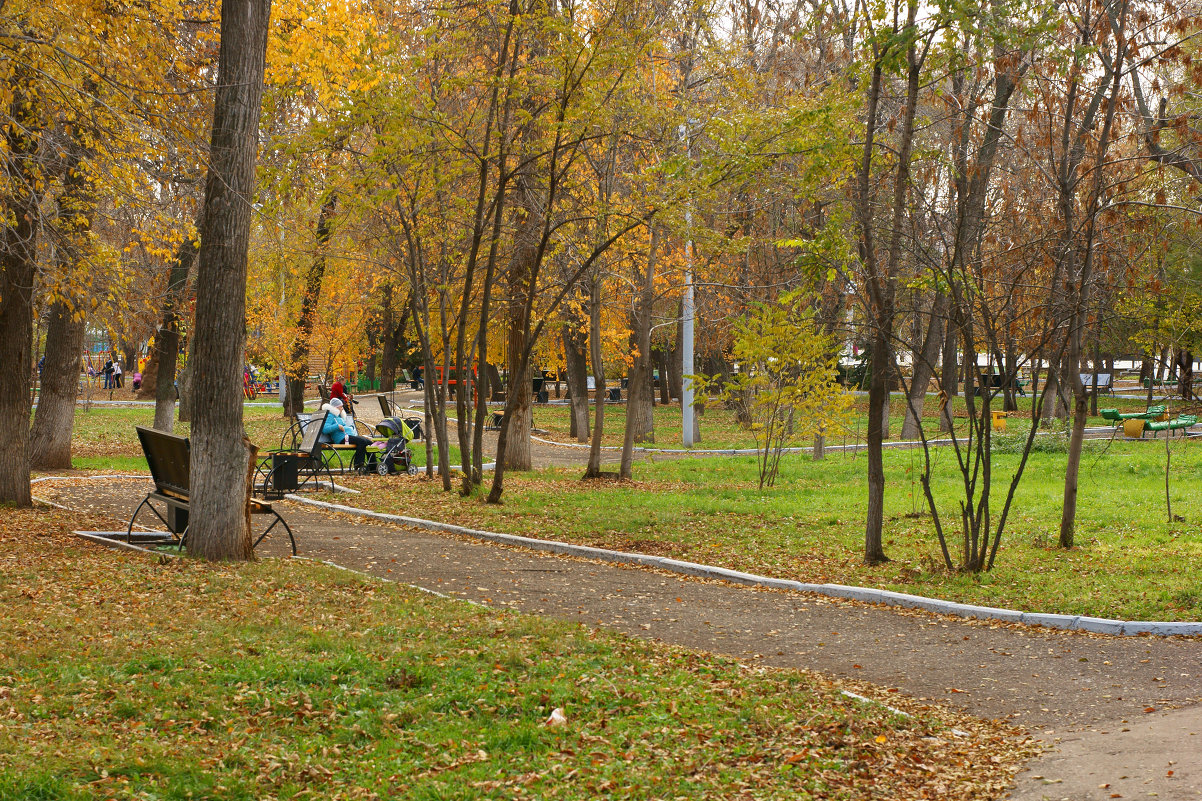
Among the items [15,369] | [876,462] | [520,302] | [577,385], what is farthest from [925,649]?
[577,385]

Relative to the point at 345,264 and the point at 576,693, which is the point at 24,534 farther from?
the point at 345,264

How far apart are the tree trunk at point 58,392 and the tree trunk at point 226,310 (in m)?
7.48

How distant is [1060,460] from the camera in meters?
19.3

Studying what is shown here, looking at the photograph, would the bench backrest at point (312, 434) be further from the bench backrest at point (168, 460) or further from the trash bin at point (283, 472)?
the bench backrest at point (168, 460)

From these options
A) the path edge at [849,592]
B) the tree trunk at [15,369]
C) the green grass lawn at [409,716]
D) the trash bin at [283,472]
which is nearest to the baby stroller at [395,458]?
the trash bin at [283,472]

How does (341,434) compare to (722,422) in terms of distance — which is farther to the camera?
(722,422)

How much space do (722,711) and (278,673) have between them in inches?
95.0

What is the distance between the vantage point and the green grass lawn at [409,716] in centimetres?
444

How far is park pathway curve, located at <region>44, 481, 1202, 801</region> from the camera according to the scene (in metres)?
5.12

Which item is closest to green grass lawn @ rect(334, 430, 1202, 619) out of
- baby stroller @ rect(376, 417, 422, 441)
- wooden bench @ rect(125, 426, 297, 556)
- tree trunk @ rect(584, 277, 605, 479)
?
tree trunk @ rect(584, 277, 605, 479)

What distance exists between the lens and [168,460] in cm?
1021

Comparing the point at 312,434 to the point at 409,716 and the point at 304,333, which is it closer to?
the point at 409,716

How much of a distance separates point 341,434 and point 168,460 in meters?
7.73

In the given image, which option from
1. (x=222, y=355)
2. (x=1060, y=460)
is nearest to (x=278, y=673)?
(x=222, y=355)
